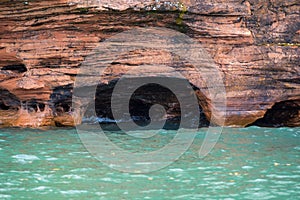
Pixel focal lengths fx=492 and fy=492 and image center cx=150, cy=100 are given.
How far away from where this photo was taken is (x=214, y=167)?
8.48m

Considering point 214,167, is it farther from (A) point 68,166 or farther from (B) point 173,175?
(A) point 68,166

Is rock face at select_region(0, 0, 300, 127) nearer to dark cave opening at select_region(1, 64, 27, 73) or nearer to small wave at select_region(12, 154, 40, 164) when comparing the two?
dark cave opening at select_region(1, 64, 27, 73)

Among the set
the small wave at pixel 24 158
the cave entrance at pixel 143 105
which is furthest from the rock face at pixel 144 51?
the small wave at pixel 24 158

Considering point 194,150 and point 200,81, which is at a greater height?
point 200,81

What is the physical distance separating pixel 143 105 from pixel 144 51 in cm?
293

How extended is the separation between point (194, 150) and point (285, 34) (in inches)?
163

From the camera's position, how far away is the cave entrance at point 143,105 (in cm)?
1303

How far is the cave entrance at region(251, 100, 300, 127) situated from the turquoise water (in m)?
1.96

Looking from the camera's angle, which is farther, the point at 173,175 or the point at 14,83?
the point at 14,83

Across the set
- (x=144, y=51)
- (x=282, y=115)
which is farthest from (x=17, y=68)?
(x=282, y=115)

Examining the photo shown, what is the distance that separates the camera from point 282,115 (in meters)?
13.1

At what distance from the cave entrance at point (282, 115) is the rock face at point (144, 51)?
0.15 feet

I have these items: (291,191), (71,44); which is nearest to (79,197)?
(291,191)

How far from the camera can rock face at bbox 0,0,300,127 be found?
11.0 m
